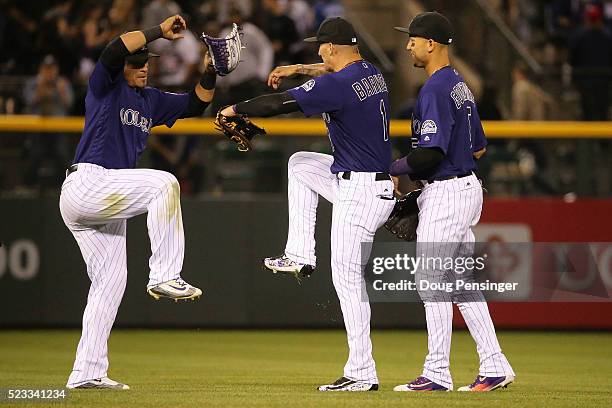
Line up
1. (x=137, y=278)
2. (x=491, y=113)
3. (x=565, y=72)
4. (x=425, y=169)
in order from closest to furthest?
1. (x=425, y=169)
2. (x=137, y=278)
3. (x=491, y=113)
4. (x=565, y=72)

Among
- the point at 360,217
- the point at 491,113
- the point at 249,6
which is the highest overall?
the point at 249,6

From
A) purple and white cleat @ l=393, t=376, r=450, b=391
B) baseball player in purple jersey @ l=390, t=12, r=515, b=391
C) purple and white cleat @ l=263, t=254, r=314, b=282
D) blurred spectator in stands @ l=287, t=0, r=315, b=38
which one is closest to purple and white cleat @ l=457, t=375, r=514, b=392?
baseball player in purple jersey @ l=390, t=12, r=515, b=391

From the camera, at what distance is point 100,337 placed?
8305 millimetres

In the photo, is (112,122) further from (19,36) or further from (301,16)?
(301,16)

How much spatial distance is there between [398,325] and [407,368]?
3208mm

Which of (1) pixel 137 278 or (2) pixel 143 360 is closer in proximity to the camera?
(2) pixel 143 360

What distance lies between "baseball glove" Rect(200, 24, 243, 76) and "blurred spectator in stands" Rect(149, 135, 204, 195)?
485 cm

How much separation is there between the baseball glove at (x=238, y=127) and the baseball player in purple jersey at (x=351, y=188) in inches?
2.1

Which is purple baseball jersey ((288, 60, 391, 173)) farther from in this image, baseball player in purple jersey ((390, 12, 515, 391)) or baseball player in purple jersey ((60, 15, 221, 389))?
baseball player in purple jersey ((60, 15, 221, 389))

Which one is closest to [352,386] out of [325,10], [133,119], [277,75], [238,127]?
[238,127]

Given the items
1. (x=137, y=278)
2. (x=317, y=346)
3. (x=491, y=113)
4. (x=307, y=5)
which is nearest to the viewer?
(x=317, y=346)

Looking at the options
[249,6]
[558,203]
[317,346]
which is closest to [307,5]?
[249,6]

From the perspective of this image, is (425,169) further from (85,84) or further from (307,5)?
(307,5)

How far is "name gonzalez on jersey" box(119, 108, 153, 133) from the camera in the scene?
8.31 m
